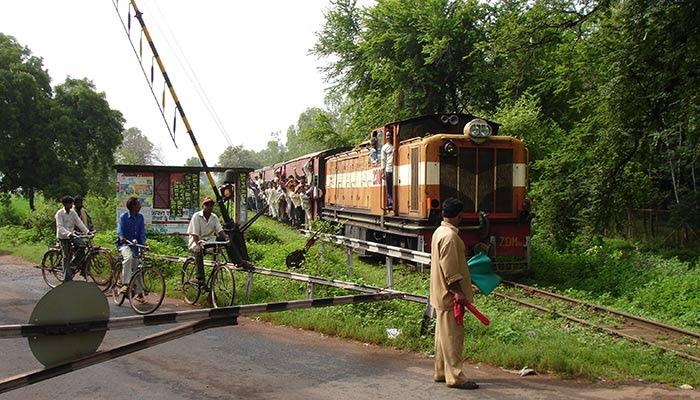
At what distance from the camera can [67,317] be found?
4430 mm

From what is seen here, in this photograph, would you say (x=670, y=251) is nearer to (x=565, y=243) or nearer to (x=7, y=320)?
(x=565, y=243)

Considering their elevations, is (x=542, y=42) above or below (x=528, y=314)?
above

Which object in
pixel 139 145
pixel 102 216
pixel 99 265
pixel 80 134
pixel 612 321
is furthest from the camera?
pixel 139 145

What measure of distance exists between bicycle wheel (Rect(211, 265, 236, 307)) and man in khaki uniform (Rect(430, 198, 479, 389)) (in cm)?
406

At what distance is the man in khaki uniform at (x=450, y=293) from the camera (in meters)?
5.62

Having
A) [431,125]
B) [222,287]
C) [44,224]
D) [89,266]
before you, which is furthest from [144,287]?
[44,224]

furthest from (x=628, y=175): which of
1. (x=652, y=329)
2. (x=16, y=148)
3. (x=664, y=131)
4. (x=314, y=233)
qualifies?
(x=16, y=148)

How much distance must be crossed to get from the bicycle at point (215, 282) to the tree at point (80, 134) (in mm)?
20457

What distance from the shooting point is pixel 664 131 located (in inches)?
454

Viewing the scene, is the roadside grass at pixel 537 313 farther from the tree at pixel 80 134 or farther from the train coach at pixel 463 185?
the tree at pixel 80 134

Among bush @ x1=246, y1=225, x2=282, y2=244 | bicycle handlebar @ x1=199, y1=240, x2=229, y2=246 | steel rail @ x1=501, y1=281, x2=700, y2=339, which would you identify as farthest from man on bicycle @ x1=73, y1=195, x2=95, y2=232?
steel rail @ x1=501, y1=281, x2=700, y2=339

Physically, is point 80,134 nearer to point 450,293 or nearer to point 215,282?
point 215,282

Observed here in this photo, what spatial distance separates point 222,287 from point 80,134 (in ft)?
76.2

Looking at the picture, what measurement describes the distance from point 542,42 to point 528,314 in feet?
19.5
